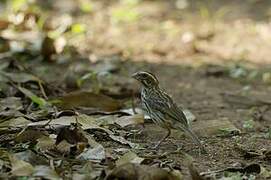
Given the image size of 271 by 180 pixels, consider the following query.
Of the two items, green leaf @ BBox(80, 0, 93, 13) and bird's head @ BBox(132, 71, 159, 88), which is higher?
green leaf @ BBox(80, 0, 93, 13)

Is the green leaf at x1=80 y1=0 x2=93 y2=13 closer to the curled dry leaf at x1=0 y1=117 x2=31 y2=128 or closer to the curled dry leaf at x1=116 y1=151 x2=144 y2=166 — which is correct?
the curled dry leaf at x1=0 y1=117 x2=31 y2=128

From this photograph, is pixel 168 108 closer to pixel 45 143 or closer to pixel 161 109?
pixel 161 109

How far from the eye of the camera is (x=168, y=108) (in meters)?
5.23

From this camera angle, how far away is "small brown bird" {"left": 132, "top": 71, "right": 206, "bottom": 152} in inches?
204

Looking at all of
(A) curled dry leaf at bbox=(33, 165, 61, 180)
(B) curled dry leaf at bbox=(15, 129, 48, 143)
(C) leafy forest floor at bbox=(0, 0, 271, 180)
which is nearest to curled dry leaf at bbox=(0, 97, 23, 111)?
(C) leafy forest floor at bbox=(0, 0, 271, 180)

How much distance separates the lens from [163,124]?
5.25 meters

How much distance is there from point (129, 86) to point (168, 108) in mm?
2316

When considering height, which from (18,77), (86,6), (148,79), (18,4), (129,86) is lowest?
(129,86)

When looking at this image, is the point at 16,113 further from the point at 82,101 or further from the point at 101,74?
the point at 101,74

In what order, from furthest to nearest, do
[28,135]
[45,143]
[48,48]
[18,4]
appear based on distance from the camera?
[18,4] < [48,48] < [28,135] < [45,143]

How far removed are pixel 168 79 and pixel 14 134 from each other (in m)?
3.36

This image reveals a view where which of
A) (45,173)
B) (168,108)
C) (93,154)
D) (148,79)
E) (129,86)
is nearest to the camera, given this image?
(45,173)

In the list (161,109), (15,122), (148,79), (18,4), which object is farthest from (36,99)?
(18,4)

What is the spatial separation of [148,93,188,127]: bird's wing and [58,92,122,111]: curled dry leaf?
0.95 m
